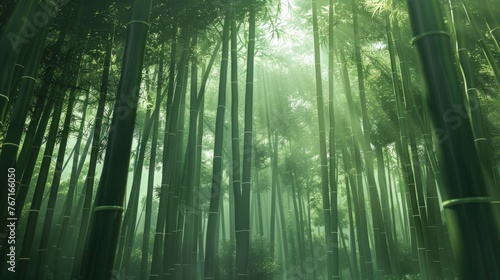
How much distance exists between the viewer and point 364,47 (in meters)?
6.05

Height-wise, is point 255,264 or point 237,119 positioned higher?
point 237,119

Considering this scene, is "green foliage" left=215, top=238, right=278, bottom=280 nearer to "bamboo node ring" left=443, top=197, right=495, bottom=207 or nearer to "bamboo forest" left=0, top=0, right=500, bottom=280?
"bamboo forest" left=0, top=0, right=500, bottom=280

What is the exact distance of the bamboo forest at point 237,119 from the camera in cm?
143

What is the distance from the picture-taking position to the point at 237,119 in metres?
3.65

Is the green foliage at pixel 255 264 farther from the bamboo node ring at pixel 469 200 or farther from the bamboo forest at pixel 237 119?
the bamboo node ring at pixel 469 200

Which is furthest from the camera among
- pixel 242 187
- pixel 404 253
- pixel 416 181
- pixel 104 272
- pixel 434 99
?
pixel 404 253

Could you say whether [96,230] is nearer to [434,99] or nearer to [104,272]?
[104,272]

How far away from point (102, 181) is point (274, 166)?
6849 mm

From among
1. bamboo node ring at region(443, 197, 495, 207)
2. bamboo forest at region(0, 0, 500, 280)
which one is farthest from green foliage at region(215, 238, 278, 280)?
bamboo node ring at region(443, 197, 495, 207)

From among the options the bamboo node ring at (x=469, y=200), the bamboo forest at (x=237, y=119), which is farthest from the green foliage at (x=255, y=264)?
the bamboo node ring at (x=469, y=200)

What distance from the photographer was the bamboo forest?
56.4 inches

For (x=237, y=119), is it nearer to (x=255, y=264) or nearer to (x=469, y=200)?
(x=469, y=200)

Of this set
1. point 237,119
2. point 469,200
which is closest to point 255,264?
point 237,119

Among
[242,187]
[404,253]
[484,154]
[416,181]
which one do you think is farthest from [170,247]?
[404,253]
